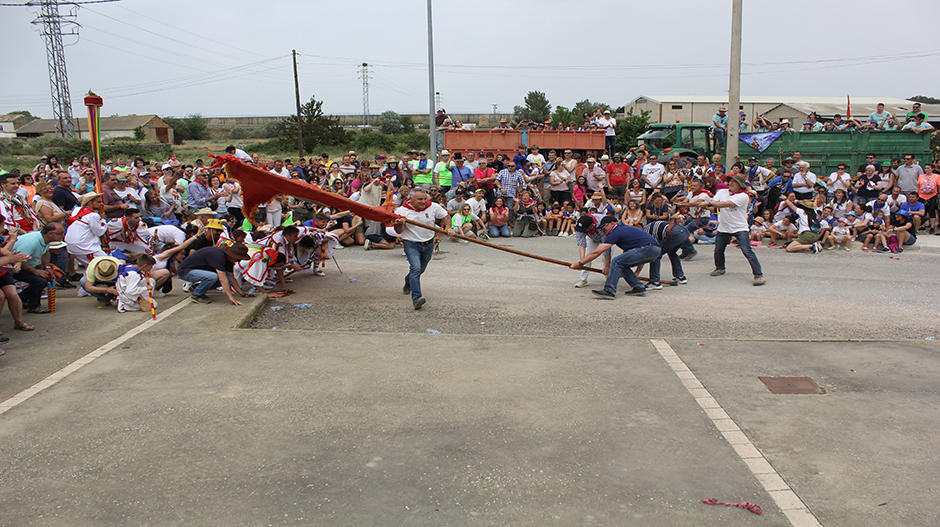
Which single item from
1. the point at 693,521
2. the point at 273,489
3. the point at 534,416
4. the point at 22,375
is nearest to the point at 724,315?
the point at 534,416

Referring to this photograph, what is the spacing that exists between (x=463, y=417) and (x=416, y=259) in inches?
159

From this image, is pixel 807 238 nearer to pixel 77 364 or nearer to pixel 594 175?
pixel 594 175

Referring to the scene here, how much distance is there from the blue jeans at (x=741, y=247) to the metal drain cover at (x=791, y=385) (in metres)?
4.32

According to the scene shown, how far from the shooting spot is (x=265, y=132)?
64.5 meters

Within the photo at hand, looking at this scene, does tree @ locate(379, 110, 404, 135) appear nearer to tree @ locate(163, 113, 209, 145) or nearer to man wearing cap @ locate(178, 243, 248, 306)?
tree @ locate(163, 113, 209, 145)

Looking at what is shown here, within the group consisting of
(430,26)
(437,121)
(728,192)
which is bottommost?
(728,192)

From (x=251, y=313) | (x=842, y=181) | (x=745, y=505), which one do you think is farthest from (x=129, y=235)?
(x=842, y=181)

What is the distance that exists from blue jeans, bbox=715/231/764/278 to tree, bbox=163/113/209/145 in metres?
64.9

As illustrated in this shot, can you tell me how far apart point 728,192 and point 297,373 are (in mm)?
7476

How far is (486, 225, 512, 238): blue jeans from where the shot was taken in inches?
576

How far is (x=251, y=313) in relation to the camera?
7.93 m

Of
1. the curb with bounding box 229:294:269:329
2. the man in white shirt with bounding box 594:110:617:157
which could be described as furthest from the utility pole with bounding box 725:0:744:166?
the curb with bounding box 229:294:269:329

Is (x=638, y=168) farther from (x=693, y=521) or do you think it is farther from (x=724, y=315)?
(x=693, y=521)

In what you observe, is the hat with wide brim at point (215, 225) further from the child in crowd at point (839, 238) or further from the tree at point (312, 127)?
the tree at point (312, 127)
